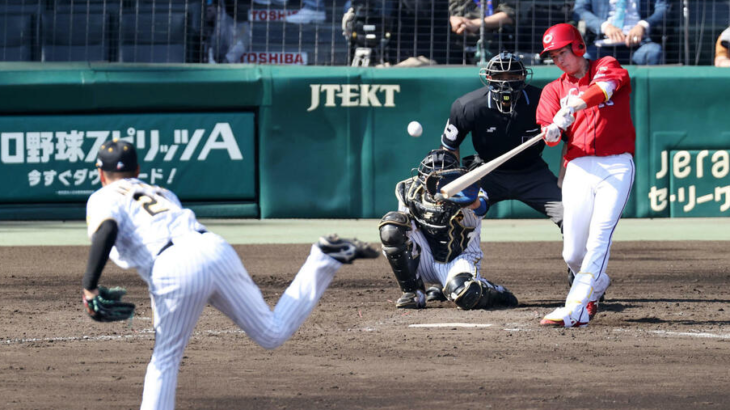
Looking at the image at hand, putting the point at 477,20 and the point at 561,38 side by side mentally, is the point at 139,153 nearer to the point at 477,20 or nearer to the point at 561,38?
the point at 477,20

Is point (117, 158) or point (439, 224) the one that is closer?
point (117, 158)

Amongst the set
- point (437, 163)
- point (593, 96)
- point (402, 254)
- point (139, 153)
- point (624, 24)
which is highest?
point (624, 24)

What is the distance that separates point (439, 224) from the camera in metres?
7.03

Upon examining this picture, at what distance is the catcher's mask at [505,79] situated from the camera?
23.6 feet

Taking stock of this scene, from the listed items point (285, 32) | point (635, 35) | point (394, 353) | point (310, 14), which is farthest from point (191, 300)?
point (635, 35)

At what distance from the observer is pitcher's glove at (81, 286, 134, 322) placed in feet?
13.3

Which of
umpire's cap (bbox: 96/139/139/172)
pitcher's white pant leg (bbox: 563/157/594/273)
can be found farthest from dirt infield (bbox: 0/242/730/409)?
umpire's cap (bbox: 96/139/139/172)

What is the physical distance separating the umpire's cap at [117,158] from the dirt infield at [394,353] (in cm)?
110

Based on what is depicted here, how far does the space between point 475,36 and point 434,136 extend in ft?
4.78

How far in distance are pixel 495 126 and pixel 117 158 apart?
3833mm

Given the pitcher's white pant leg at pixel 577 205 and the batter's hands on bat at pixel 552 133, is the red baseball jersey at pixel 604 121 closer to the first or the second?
the pitcher's white pant leg at pixel 577 205

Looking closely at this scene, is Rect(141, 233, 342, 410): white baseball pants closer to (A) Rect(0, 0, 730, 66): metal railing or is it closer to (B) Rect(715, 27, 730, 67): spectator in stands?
(A) Rect(0, 0, 730, 66): metal railing

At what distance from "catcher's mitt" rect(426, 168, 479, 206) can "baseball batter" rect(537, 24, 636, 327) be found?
59cm

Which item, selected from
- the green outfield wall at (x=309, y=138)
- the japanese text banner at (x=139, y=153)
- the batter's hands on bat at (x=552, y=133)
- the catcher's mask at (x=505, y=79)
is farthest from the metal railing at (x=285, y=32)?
the batter's hands on bat at (x=552, y=133)
